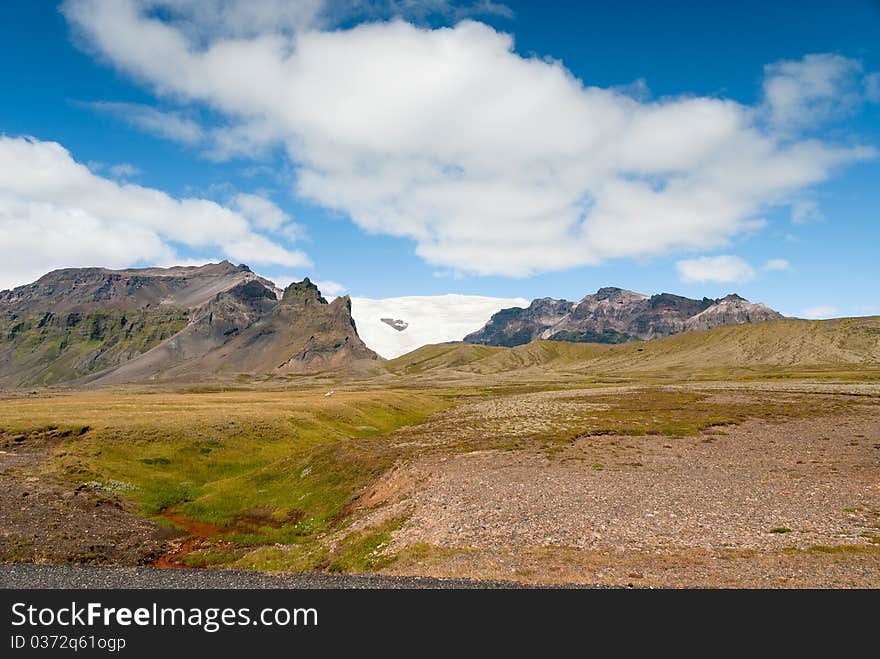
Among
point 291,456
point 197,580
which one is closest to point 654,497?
point 197,580

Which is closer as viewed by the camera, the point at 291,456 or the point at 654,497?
the point at 654,497

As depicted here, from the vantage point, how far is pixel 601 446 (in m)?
64.4

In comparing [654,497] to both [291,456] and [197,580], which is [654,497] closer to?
[197,580]

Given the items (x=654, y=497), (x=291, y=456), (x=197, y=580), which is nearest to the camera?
(x=197, y=580)

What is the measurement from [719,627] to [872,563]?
13.4m

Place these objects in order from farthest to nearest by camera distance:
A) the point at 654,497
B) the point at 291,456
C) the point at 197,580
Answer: the point at 291,456, the point at 654,497, the point at 197,580

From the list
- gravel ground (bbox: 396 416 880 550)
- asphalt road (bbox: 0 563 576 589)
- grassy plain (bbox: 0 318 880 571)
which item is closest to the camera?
asphalt road (bbox: 0 563 576 589)

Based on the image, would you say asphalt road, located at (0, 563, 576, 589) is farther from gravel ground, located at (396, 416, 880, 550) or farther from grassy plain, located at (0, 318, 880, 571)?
gravel ground, located at (396, 416, 880, 550)

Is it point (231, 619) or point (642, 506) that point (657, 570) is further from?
point (231, 619)

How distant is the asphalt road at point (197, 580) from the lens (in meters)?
21.9

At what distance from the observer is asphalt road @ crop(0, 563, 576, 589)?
21.9 meters

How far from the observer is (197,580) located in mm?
23234

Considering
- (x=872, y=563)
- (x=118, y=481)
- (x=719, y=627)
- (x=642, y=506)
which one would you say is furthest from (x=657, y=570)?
(x=118, y=481)

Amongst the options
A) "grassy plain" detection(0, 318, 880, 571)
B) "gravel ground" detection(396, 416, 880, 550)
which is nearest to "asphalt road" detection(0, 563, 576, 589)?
"grassy plain" detection(0, 318, 880, 571)
